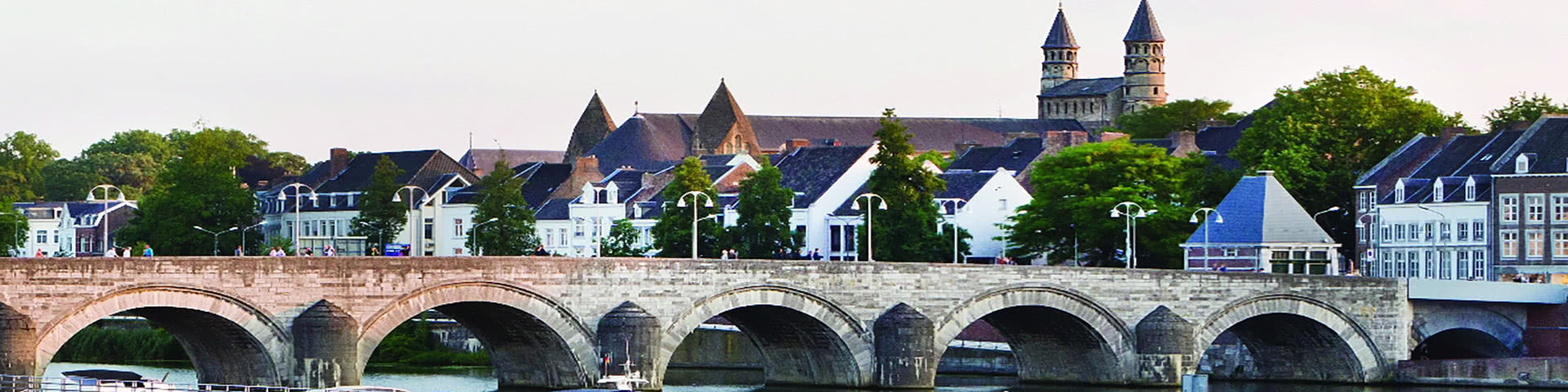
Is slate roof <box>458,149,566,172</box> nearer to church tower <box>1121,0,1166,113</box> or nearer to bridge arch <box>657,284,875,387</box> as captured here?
church tower <box>1121,0,1166,113</box>

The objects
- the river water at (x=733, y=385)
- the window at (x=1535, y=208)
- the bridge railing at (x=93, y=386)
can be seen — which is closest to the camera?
the bridge railing at (x=93, y=386)

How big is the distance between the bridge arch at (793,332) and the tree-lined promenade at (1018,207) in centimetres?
1492

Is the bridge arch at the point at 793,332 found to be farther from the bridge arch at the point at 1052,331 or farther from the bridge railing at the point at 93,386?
the bridge railing at the point at 93,386

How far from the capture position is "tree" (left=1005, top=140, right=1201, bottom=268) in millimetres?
94562

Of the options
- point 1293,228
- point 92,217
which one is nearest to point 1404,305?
point 1293,228

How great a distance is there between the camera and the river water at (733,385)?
71.9 meters

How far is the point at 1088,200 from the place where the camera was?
95.6 meters

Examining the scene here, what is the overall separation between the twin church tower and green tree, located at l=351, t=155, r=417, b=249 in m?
70.4

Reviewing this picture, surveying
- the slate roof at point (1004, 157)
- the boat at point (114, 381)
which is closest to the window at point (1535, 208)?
the slate roof at point (1004, 157)

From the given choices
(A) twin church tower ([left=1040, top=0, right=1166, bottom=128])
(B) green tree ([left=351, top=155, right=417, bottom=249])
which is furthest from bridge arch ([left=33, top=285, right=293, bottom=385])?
(A) twin church tower ([left=1040, top=0, right=1166, bottom=128])

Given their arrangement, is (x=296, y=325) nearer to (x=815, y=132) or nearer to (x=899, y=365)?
(x=899, y=365)

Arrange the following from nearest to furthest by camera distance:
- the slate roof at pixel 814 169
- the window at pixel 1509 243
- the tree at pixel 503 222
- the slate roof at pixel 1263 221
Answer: the slate roof at pixel 1263 221 < the window at pixel 1509 243 < the slate roof at pixel 814 169 < the tree at pixel 503 222

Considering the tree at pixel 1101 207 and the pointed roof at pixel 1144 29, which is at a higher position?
the pointed roof at pixel 1144 29

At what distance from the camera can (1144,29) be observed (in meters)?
184
